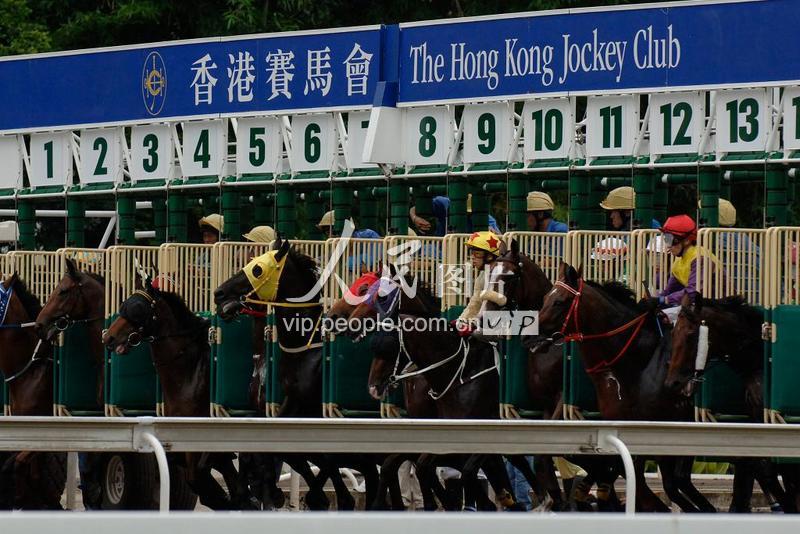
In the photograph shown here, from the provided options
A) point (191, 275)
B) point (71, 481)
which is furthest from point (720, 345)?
point (71, 481)

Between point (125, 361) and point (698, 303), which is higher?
point (698, 303)

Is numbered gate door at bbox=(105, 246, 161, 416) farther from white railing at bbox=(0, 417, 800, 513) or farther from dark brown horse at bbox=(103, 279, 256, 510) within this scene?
white railing at bbox=(0, 417, 800, 513)

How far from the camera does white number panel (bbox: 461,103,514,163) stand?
13719mm

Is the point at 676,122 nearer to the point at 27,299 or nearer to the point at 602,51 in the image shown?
the point at 602,51

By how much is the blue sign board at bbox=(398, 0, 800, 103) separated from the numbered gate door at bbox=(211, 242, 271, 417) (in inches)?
60.7

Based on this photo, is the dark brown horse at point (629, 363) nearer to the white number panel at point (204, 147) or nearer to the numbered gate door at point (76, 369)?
the white number panel at point (204, 147)

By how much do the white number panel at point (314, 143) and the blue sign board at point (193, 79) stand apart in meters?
0.14

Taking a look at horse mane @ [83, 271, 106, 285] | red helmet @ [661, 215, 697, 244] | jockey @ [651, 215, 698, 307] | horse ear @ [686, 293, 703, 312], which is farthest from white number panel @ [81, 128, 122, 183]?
horse ear @ [686, 293, 703, 312]

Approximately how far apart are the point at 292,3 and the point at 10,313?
895 centimetres

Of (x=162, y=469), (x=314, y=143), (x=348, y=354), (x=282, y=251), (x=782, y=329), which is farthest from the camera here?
(x=314, y=143)

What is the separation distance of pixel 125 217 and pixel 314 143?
2052 millimetres

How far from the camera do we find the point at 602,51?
13.3m

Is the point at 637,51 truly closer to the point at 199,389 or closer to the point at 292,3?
the point at 199,389

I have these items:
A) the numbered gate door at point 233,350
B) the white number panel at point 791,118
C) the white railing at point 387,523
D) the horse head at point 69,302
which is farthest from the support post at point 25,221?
the white railing at point 387,523
